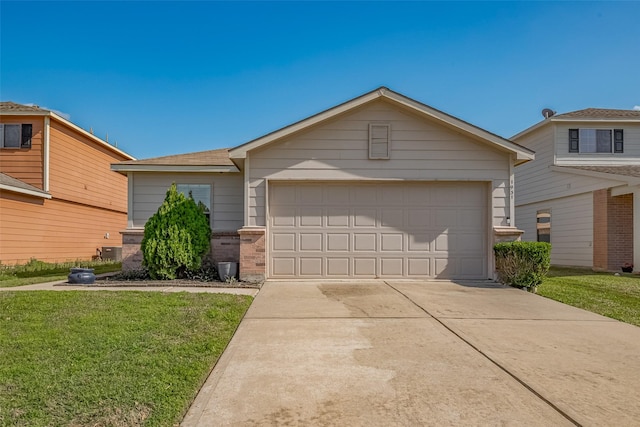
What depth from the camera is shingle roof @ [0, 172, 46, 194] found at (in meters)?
13.1

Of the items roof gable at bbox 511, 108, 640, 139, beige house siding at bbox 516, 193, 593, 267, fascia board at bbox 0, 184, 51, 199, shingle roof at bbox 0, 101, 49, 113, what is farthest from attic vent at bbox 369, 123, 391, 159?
shingle roof at bbox 0, 101, 49, 113

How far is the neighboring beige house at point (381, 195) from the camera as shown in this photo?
31.0 ft

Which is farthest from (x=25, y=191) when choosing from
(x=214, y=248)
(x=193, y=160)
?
(x=214, y=248)

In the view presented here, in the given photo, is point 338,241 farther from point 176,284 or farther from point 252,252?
point 176,284

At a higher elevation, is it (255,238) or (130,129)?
(130,129)

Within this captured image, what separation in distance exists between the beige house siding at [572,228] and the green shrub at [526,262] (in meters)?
7.10

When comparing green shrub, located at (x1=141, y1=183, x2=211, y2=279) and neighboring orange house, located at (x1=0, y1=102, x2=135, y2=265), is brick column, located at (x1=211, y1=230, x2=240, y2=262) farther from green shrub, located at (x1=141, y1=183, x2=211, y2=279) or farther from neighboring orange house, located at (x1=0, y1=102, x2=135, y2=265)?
neighboring orange house, located at (x1=0, y1=102, x2=135, y2=265)

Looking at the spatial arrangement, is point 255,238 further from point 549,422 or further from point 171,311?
point 549,422

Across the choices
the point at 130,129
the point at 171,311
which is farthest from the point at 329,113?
the point at 130,129

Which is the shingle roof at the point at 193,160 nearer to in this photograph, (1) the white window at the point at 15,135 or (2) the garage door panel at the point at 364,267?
(2) the garage door panel at the point at 364,267

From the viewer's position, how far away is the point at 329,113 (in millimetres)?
9258

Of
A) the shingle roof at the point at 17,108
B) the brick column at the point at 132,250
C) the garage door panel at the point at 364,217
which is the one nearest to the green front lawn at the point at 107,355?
the garage door panel at the point at 364,217

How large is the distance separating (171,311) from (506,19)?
38.0ft

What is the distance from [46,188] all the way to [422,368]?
53.2 ft
